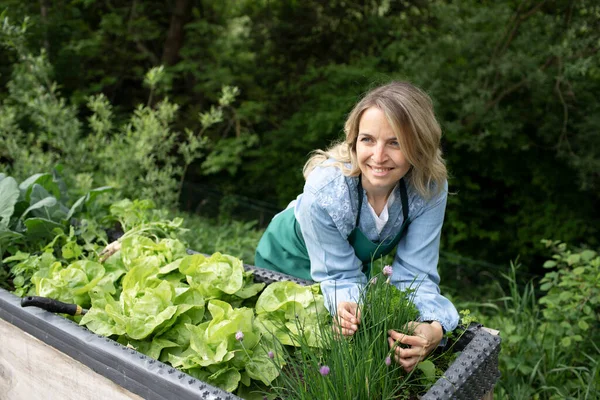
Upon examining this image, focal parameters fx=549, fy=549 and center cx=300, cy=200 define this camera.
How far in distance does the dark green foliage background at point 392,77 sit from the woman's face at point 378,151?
3501 mm

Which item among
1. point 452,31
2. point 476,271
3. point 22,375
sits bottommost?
point 476,271

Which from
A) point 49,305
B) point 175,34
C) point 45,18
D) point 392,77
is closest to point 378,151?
point 49,305

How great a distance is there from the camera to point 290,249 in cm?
225

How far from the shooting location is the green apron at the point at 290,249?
201 centimetres

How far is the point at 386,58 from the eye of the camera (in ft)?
22.5

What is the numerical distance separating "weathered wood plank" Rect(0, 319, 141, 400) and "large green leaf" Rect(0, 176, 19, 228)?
0.57 metres

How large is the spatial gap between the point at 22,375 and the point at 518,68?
494 centimetres

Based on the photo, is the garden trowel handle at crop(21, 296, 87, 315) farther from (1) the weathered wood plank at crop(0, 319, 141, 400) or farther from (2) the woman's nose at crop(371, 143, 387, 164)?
(2) the woman's nose at crop(371, 143, 387, 164)

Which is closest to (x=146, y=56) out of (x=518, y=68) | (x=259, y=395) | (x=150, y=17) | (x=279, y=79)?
(x=150, y=17)

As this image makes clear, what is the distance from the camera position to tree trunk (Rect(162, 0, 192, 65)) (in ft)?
23.0

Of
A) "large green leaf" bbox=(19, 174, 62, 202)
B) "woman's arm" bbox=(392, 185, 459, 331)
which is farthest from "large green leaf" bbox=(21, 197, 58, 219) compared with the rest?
"woman's arm" bbox=(392, 185, 459, 331)

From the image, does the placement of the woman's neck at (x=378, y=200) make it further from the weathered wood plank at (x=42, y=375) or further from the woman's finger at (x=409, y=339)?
the weathered wood plank at (x=42, y=375)

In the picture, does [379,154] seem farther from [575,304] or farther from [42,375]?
[575,304]

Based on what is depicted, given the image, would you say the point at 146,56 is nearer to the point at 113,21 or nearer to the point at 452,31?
the point at 113,21
